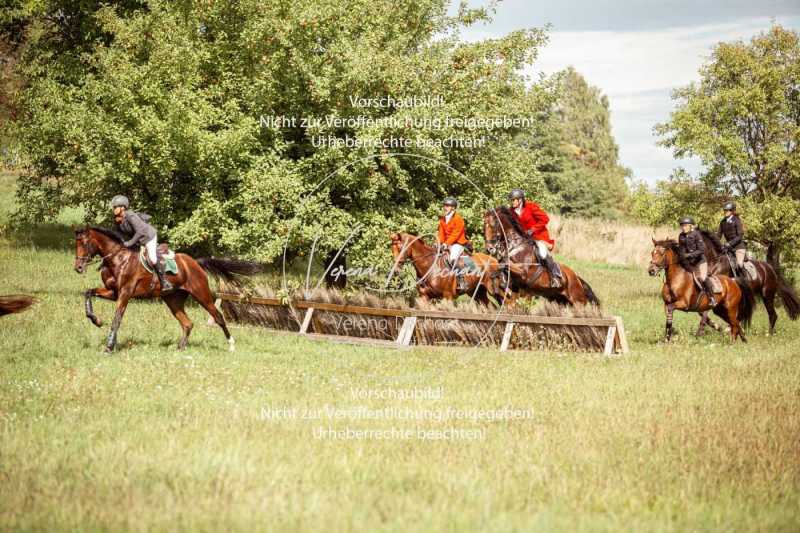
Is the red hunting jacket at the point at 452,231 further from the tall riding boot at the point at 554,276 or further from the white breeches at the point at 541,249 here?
the tall riding boot at the point at 554,276

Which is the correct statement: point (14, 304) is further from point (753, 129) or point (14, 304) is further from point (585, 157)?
point (585, 157)

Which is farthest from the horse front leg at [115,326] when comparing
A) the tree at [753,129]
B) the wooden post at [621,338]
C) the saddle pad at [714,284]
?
the tree at [753,129]

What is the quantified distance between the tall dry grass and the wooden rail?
28021mm

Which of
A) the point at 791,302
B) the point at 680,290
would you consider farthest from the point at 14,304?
the point at 791,302

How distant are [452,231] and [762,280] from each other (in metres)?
8.49

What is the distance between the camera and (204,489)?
6.89m

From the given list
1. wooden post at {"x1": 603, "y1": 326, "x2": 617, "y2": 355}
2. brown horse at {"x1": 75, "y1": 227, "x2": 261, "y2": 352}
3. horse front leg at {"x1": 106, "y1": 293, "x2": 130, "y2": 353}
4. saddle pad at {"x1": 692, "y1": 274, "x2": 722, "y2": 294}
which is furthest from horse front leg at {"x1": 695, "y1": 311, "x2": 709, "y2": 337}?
horse front leg at {"x1": 106, "y1": 293, "x2": 130, "y2": 353}

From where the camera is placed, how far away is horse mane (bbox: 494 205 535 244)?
55.9 ft

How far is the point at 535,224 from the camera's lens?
57.9ft

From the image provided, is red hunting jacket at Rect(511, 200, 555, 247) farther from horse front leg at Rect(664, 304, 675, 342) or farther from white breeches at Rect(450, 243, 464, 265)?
horse front leg at Rect(664, 304, 675, 342)

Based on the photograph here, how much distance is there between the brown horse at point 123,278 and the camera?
44.9 feet

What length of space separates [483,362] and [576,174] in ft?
154

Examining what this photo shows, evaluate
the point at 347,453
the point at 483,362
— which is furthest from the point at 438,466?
the point at 483,362

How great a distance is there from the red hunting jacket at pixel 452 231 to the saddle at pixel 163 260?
6128 millimetres
